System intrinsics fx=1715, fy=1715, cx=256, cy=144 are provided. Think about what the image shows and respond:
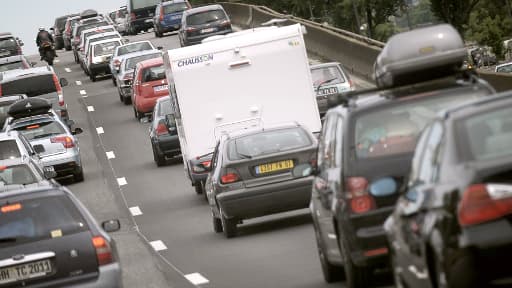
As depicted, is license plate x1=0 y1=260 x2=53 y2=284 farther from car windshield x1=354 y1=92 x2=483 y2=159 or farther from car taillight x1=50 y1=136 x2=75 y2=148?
car taillight x1=50 y1=136 x2=75 y2=148

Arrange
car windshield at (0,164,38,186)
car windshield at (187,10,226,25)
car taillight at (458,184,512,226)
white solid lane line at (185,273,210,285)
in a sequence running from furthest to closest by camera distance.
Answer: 1. car windshield at (187,10,226,25)
2. car windshield at (0,164,38,186)
3. white solid lane line at (185,273,210,285)
4. car taillight at (458,184,512,226)

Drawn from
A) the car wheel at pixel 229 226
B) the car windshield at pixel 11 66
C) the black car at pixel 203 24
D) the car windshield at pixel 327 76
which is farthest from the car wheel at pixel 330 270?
the car windshield at pixel 11 66

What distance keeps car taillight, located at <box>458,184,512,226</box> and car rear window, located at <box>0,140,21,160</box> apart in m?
21.1

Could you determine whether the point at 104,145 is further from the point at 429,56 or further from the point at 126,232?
the point at 429,56

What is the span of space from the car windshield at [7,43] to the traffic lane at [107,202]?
431 inches

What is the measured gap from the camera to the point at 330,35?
5075 cm

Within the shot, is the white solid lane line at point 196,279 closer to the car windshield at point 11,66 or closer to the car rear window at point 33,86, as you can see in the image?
the car rear window at point 33,86

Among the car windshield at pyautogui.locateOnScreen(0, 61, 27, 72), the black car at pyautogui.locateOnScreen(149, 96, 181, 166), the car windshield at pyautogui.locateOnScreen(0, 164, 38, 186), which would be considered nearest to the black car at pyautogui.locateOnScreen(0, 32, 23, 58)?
the car windshield at pyautogui.locateOnScreen(0, 61, 27, 72)

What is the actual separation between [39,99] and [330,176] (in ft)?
96.5

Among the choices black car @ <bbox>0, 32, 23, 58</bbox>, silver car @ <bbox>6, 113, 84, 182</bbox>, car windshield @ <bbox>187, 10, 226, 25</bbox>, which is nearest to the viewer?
silver car @ <bbox>6, 113, 84, 182</bbox>

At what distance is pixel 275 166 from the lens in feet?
70.6

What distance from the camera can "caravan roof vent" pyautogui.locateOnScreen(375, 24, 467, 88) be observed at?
15352 mm

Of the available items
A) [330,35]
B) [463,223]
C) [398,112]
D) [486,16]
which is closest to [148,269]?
[398,112]

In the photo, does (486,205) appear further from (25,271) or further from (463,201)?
(25,271)
